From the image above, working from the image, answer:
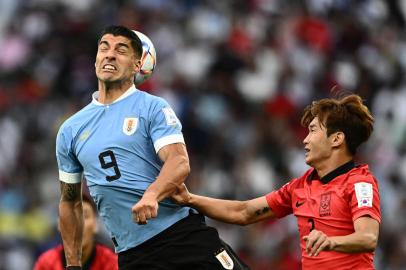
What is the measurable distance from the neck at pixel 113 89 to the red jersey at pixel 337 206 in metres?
1.28

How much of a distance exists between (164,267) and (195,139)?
8.49 m

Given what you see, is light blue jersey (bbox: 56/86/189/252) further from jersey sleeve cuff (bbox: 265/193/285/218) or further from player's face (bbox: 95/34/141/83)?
jersey sleeve cuff (bbox: 265/193/285/218)

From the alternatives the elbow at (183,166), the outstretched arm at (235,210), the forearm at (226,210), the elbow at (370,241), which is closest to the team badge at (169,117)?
the elbow at (183,166)

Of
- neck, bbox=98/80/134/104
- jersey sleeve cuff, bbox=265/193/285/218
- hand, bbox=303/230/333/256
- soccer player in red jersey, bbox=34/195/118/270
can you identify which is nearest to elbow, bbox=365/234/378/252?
hand, bbox=303/230/333/256

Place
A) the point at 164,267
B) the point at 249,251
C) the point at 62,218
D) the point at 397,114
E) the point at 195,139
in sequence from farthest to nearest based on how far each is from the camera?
the point at 397,114
the point at 195,139
the point at 249,251
the point at 62,218
the point at 164,267

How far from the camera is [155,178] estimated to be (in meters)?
7.19

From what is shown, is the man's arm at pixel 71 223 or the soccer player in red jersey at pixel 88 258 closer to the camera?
the man's arm at pixel 71 223

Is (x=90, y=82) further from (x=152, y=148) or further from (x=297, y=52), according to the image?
(x=152, y=148)

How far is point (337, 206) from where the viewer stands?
22.8ft

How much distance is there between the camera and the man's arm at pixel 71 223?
7680 mm

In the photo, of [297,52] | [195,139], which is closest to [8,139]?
[195,139]

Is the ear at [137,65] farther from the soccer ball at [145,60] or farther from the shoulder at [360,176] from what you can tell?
the shoulder at [360,176]

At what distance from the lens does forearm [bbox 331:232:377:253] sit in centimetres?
655

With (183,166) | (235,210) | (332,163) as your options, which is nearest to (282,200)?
(235,210)
